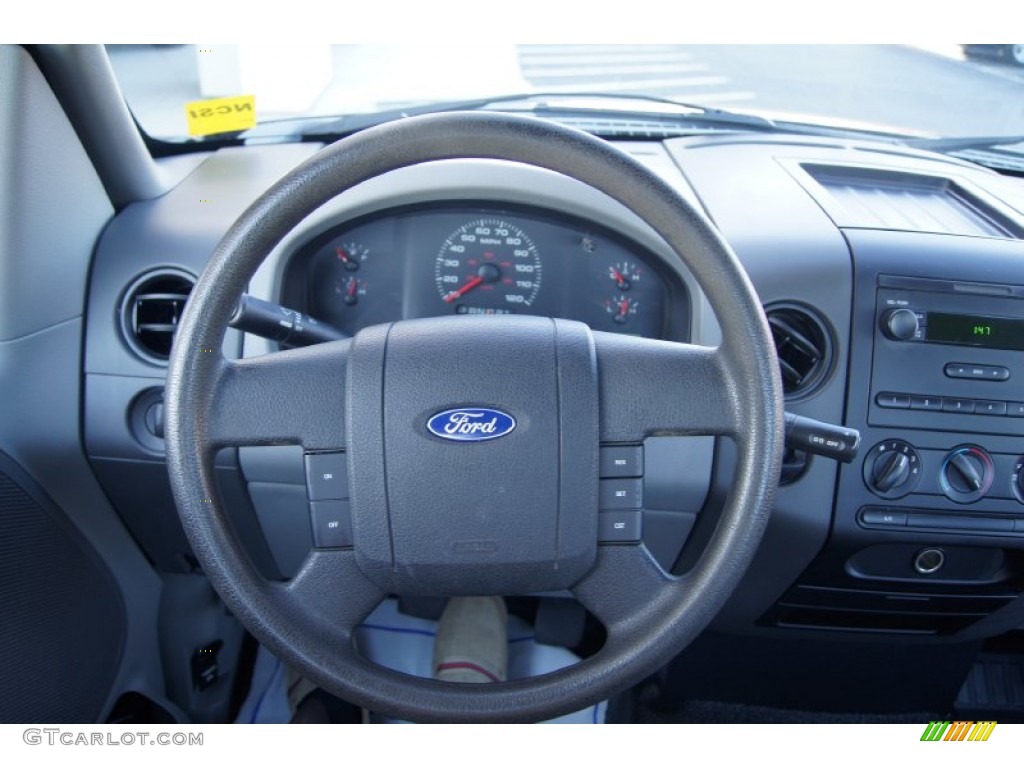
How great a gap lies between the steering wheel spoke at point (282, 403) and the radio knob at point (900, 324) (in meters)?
0.85

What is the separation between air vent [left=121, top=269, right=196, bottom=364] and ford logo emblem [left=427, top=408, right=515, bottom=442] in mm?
658

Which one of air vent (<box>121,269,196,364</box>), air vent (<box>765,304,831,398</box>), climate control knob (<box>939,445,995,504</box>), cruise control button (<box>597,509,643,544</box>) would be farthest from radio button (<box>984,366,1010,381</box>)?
air vent (<box>121,269,196,364</box>)

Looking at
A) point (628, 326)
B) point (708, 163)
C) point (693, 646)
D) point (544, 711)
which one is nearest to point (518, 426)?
point (544, 711)

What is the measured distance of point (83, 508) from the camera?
4.71ft

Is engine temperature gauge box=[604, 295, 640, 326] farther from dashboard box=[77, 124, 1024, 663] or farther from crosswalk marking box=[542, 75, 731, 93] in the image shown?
crosswalk marking box=[542, 75, 731, 93]

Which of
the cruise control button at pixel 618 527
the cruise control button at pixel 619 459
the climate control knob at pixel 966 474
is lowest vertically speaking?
the climate control knob at pixel 966 474

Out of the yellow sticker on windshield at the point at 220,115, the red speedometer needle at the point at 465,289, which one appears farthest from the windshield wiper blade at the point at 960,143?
the yellow sticker on windshield at the point at 220,115

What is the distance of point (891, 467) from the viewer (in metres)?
1.30

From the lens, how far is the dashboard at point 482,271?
1.37 meters

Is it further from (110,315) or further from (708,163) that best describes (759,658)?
(110,315)

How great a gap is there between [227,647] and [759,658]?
1137 millimetres

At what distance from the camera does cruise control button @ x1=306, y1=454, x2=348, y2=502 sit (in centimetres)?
94

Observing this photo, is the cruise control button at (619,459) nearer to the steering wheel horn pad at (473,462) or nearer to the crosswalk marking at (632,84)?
the steering wheel horn pad at (473,462)

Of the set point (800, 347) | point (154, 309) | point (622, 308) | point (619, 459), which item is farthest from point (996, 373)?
point (154, 309)
